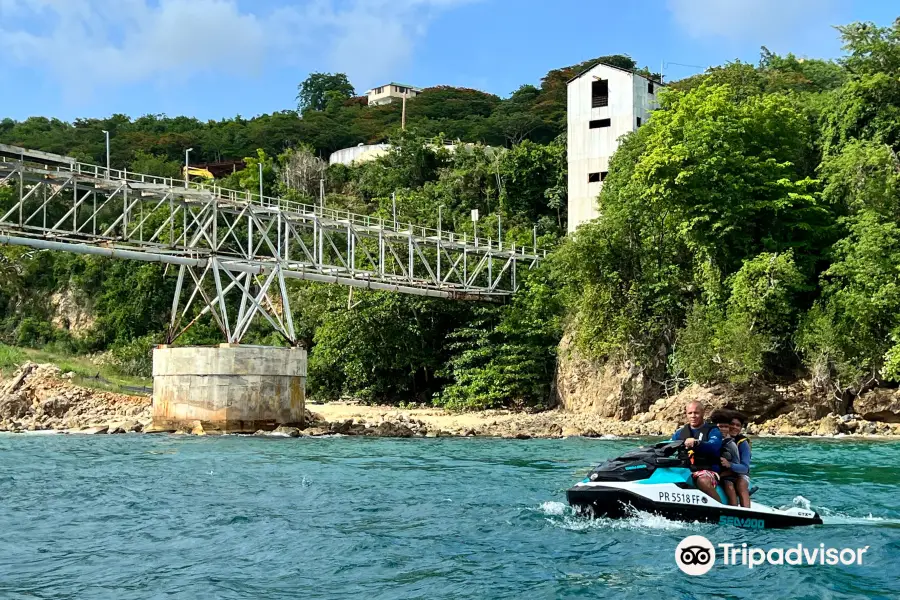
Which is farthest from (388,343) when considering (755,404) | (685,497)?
(685,497)

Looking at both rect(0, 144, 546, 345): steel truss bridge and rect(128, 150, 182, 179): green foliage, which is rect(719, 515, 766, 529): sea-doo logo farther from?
rect(128, 150, 182, 179): green foliage

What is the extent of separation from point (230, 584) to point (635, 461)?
6.41 meters

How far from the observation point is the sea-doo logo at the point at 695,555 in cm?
1223

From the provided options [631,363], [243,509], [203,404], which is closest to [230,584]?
[243,509]

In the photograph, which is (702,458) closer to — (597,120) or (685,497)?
(685,497)

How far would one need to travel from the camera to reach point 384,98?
123 meters

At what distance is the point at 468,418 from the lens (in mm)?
43438

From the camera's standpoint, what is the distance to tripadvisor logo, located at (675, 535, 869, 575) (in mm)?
12516

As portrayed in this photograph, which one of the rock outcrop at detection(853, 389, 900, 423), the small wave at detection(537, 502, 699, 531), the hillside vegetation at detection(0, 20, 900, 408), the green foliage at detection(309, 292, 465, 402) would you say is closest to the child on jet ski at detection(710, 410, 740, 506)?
the small wave at detection(537, 502, 699, 531)

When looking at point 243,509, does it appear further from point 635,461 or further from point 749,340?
point 749,340

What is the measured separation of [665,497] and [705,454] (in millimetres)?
884

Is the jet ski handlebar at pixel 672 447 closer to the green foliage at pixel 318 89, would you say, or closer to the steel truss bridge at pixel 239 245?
the steel truss bridge at pixel 239 245

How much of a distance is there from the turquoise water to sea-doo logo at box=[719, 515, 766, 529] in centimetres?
18

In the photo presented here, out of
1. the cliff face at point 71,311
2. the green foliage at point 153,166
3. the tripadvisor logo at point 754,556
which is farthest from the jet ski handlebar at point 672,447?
the green foliage at point 153,166
